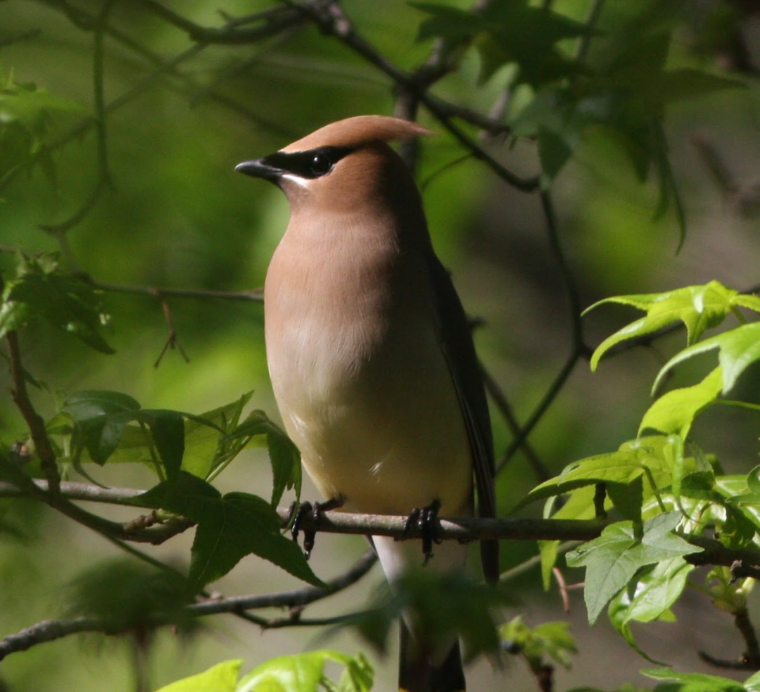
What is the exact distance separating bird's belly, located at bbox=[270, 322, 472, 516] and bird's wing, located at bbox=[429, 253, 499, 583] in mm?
45

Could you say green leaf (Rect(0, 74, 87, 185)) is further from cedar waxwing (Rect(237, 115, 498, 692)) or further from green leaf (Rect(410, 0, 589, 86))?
green leaf (Rect(410, 0, 589, 86))

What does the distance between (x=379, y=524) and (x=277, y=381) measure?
95cm

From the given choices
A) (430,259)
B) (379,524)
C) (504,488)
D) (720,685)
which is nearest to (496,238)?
(504,488)

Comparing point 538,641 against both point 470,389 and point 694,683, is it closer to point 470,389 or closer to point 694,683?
point 694,683

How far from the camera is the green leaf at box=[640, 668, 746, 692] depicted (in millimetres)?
1894

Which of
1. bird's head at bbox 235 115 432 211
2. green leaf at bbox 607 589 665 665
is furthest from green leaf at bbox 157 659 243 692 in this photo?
bird's head at bbox 235 115 432 211

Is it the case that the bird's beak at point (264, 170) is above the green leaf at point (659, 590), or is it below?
below

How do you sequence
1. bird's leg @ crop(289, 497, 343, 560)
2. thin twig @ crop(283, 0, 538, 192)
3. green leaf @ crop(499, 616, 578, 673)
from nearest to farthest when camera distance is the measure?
green leaf @ crop(499, 616, 578, 673) → bird's leg @ crop(289, 497, 343, 560) → thin twig @ crop(283, 0, 538, 192)

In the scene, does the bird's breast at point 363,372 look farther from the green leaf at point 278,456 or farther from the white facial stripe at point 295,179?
the green leaf at point 278,456

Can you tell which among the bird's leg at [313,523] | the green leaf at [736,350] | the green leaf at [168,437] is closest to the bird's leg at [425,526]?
the bird's leg at [313,523]

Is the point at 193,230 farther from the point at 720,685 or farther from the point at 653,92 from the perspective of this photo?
the point at 720,685

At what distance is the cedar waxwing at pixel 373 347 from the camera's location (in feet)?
11.0

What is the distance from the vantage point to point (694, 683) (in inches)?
75.2

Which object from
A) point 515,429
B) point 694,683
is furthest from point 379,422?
point 694,683
